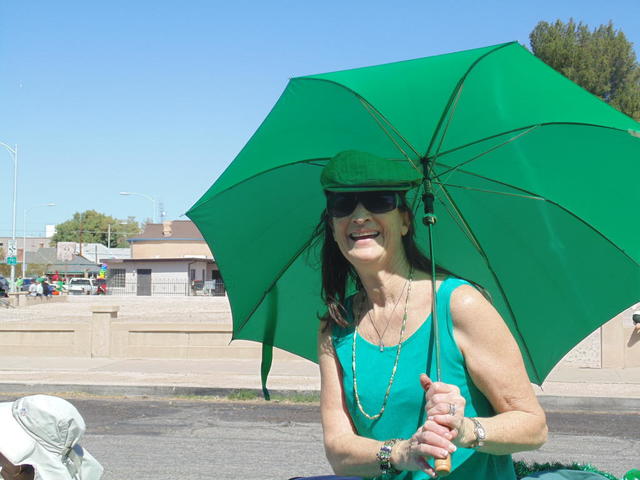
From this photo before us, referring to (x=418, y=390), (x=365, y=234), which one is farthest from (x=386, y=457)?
(x=365, y=234)

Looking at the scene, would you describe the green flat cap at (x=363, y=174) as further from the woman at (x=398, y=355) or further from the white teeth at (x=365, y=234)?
the white teeth at (x=365, y=234)

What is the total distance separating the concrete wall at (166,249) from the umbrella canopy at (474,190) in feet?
236

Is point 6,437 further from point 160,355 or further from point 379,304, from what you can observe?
point 160,355

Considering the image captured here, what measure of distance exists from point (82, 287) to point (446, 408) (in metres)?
70.1

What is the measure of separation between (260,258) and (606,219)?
1.18 meters

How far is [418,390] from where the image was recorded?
2107mm

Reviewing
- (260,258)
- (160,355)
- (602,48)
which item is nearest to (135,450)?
(260,258)

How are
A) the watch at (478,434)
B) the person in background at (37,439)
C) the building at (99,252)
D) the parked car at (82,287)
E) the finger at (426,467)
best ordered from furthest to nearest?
the building at (99,252) < the parked car at (82,287) < the person in background at (37,439) < the watch at (478,434) < the finger at (426,467)

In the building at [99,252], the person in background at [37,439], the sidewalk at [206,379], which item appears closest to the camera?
the person in background at [37,439]

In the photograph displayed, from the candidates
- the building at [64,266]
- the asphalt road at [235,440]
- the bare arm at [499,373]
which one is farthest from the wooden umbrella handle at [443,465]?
the building at [64,266]

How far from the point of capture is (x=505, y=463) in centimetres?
217

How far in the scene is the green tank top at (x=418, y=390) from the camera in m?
2.10

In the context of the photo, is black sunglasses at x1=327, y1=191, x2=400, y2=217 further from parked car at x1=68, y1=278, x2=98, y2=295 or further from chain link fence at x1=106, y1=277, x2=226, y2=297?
parked car at x1=68, y1=278, x2=98, y2=295

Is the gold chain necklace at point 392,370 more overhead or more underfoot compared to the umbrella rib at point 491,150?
more underfoot
